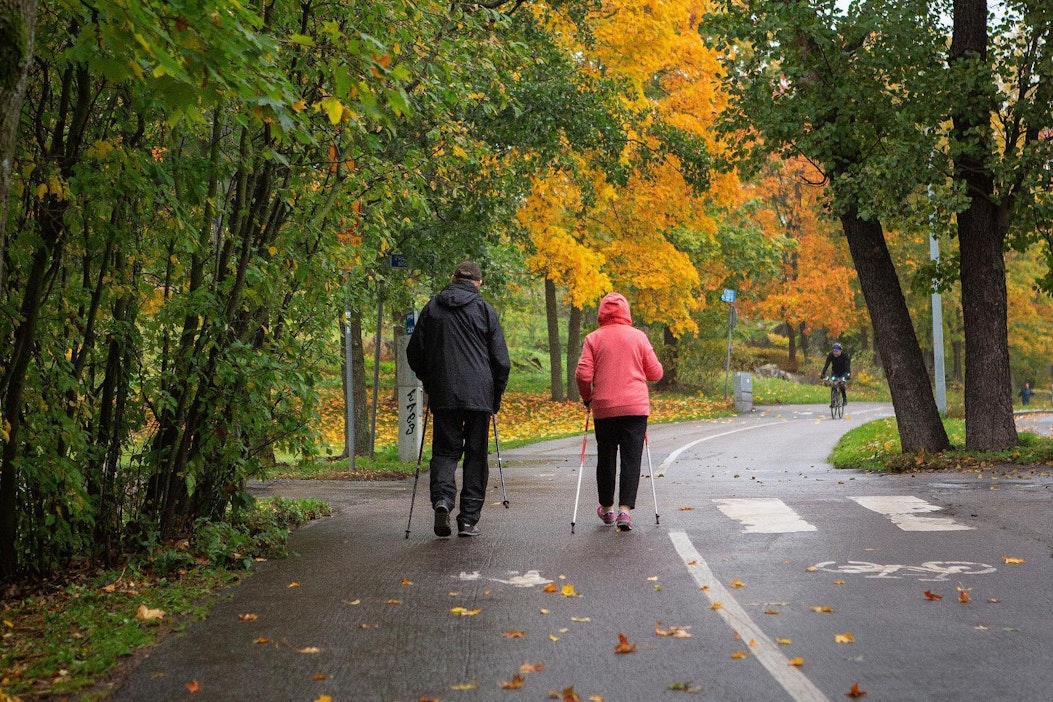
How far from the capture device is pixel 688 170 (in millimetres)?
19953

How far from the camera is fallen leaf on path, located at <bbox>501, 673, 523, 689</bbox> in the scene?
5000mm

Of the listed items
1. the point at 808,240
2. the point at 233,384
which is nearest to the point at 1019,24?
the point at 233,384

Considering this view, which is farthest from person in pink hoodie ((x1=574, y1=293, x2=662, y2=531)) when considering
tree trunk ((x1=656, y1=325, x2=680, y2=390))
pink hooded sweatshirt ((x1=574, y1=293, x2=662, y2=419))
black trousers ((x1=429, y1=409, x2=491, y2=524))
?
tree trunk ((x1=656, y1=325, x2=680, y2=390))

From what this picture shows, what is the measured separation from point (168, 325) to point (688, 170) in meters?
13.2

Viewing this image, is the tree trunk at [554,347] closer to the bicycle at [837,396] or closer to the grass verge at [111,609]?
the bicycle at [837,396]

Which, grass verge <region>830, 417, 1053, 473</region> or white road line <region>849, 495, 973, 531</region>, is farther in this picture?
grass verge <region>830, 417, 1053, 473</region>

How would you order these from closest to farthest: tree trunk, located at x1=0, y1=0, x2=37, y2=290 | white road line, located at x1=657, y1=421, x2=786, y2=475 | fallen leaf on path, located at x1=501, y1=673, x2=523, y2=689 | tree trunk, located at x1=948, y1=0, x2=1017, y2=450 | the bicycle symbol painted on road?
tree trunk, located at x1=0, y1=0, x2=37, y2=290 → fallen leaf on path, located at x1=501, y1=673, x2=523, y2=689 → the bicycle symbol painted on road → tree trunk, located at x1=948, y1=0, x2=1017, y2=450 → white road line, located at x1=657, y1=421, x2=786, y2=475

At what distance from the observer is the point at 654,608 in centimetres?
655

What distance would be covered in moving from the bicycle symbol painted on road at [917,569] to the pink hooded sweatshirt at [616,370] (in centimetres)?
245

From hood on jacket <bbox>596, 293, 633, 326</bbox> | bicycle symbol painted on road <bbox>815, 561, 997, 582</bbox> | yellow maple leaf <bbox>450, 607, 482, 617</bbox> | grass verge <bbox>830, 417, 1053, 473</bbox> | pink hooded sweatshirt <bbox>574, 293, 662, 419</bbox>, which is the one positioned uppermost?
hood on jacket <bbox>596, 293, 633, 326</bbox>

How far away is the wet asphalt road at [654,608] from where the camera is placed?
5.08 metres

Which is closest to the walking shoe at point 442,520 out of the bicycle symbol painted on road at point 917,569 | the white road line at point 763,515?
the white road line at point 763,515

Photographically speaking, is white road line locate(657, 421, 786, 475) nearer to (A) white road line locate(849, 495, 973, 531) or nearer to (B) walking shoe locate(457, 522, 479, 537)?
(A) white road line locate(849, 495, 973, 531)

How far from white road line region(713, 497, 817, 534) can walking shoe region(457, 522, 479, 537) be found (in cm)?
216
